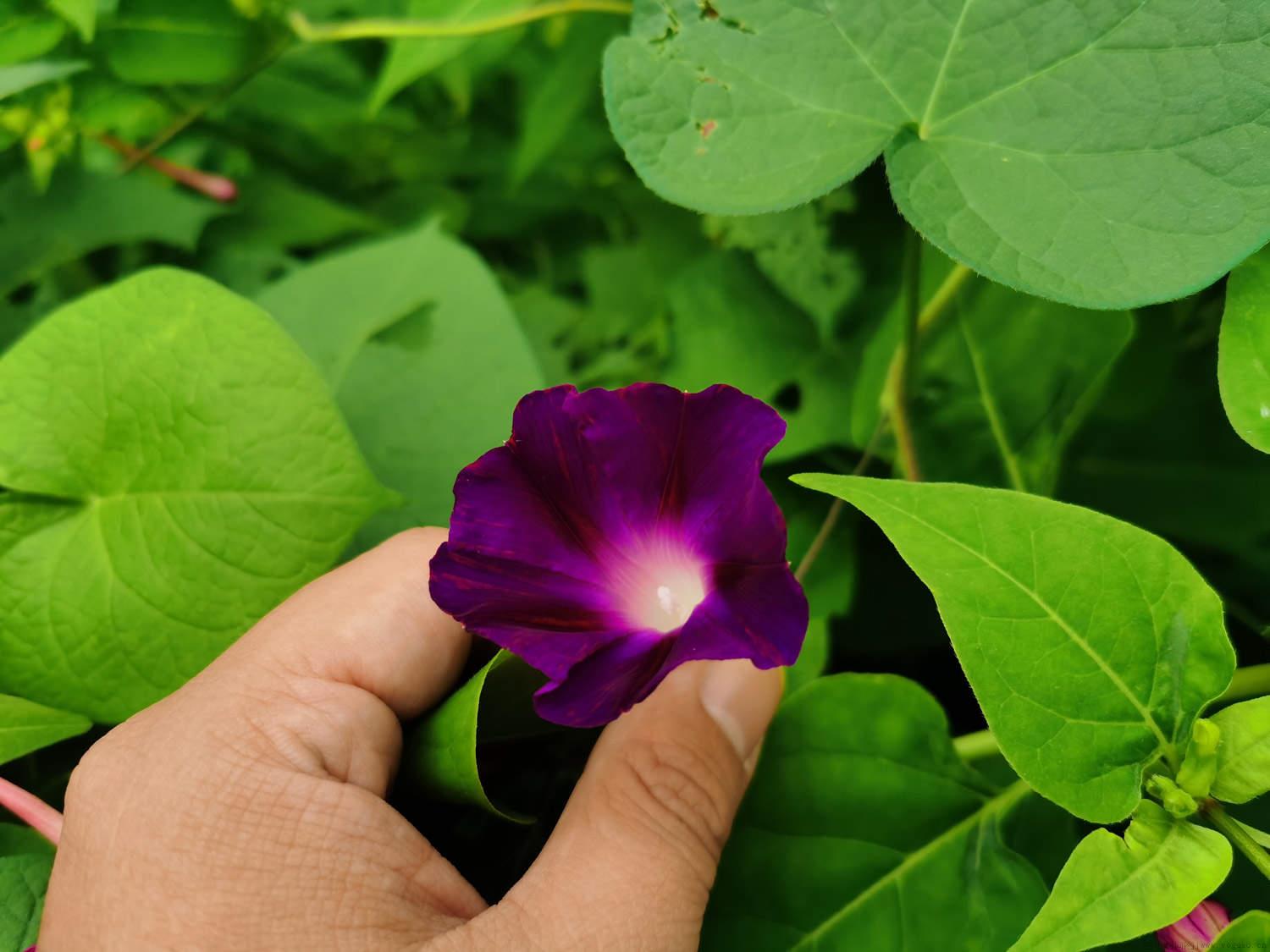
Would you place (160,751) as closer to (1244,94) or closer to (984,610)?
(984,610)

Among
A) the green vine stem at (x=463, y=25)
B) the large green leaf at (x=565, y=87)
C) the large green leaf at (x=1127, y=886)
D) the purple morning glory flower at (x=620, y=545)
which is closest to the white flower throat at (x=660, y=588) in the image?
the purple morning glory flower at (x=620, y=545)

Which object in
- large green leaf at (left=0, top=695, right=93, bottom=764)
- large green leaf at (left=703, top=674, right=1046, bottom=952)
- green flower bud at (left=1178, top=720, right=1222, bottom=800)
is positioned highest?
green flower bud at (left=1178, top=720, right=1222, bottom=800)

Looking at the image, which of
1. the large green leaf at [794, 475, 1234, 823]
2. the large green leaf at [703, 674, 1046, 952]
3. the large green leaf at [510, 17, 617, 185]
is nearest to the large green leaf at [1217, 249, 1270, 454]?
the large green leaf at [794, 475, 1234, 823]

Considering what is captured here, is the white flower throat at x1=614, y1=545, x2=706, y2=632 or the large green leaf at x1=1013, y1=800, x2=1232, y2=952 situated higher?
the white flower throat at x1=614, y1=545, x2=706, y2=632

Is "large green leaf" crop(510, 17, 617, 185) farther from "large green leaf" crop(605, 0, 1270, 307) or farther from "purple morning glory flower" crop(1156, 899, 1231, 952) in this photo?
"purple morning glory flower" crop(1156, 899, 1231, 952)


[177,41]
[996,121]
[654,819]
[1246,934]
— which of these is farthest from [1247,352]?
[177,41]
